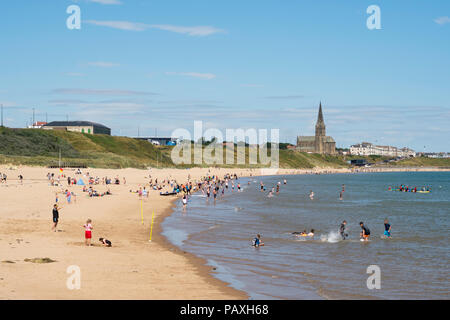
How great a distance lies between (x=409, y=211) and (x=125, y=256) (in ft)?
119

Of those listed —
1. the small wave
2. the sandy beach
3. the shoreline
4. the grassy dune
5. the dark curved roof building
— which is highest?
the dark curved roof building

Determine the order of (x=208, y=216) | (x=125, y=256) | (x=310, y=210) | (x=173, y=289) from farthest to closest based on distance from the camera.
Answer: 1. (x=310, y=210)
2. (x=208, y=216)
3. (x=125, y=256)
4. (x=173, y=289)

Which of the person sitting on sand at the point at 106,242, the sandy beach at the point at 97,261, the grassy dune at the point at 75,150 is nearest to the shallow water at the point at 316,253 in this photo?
the sandy beach at the point at 97,261

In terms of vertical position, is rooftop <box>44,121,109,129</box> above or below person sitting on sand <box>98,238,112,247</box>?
above

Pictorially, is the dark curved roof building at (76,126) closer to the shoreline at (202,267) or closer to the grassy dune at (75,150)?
the grassy dune at (75,150)

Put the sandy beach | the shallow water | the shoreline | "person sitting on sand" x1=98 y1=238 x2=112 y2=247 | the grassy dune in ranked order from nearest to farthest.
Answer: the sandy beach → the shoreline → the shallow water → "person sitting on sand" x1=98 y1=238 x2=112 y2=247 → the grassy dune

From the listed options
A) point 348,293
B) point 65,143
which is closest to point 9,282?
point 348,293

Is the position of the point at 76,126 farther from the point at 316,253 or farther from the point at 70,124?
the point at 316,253

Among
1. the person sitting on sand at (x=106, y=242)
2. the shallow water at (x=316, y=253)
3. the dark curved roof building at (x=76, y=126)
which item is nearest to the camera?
the shallow water at (x=316, y=253)

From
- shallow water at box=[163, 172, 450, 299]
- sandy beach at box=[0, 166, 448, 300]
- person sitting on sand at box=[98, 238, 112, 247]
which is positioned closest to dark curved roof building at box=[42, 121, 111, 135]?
shallow water at box=[163, 172, 450, 299]

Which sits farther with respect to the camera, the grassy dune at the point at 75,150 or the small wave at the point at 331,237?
the grassy dune at the point at 75,150

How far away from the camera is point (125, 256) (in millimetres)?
19594

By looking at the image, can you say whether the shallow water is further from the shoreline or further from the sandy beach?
the sandy beach
